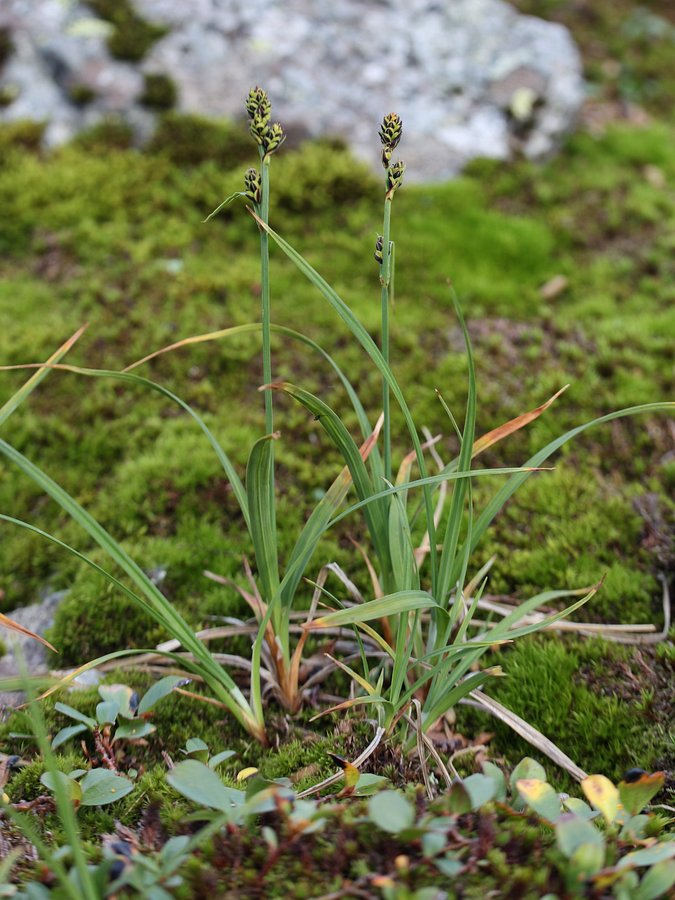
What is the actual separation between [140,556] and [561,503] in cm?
172

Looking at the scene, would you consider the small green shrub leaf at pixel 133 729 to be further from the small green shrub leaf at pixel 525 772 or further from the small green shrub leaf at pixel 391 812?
Result: the small green shrub leaf at pixel 525 772

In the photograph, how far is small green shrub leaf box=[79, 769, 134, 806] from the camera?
1.65 m

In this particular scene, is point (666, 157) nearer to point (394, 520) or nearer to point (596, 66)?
point (596, 66)

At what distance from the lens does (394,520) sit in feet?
6.34

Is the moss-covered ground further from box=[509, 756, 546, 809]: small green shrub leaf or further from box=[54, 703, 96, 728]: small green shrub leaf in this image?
box=[509, 756, 546, 809]: small green shrub leaf

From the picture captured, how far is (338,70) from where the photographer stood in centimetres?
512

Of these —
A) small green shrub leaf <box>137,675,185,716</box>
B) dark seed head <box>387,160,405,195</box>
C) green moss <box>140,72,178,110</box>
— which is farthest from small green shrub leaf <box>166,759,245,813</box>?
green moss <box>140,72,178,110</box>

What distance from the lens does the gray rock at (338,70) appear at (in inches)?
189

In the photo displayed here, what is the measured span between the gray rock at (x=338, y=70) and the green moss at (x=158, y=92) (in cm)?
7

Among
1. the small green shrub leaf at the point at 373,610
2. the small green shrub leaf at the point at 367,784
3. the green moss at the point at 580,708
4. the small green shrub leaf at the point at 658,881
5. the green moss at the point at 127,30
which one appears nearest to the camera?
the small green shrub leaf at the point at 658,881

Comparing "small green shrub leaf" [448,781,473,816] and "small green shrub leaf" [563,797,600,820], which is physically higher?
"small green shrub leaf" [448,781,473,816]

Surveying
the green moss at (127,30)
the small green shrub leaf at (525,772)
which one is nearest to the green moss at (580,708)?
the small green shrub leaf at (525,772)

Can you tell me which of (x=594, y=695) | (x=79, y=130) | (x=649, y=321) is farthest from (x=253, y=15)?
(x=594, y=695)

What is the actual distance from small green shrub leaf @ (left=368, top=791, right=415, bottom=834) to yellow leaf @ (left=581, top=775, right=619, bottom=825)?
402 mm
